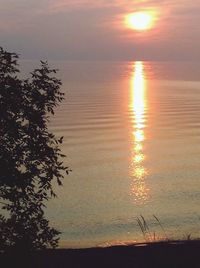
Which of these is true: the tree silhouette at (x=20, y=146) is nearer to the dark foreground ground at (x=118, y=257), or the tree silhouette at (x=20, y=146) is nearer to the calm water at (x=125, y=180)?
the dark foreground ground at (x=118, y=257)

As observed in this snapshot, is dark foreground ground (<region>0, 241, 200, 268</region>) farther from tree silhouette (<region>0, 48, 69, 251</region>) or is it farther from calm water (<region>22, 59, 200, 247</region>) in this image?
calm water (<region>22, 59, 200, 247</region>)

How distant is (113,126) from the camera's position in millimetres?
70812

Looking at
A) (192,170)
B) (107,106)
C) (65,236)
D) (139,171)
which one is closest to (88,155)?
(139,171)

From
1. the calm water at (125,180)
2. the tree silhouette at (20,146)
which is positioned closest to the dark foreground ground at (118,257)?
the tree silhouette at (20,146)

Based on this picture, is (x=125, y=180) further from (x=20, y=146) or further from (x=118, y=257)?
(x=118, y=257)

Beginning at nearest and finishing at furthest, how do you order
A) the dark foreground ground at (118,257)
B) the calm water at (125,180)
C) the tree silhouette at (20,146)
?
1. the dark foreground ground at (118,257)
2. the tree silhouette at (20,146)
3. the calm water at (125,180)

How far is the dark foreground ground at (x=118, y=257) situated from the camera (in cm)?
1057

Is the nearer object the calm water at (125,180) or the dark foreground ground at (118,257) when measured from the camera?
the dark foreground ground at (118,257)

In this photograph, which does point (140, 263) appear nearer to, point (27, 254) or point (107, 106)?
point (27, 254)

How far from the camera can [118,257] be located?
10977 mm

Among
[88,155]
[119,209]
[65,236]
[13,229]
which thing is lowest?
[13,229]

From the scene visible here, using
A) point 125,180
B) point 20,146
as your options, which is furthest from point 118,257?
point 125,180

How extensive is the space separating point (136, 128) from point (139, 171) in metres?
29.5

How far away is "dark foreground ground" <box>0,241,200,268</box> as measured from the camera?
10.6 m
